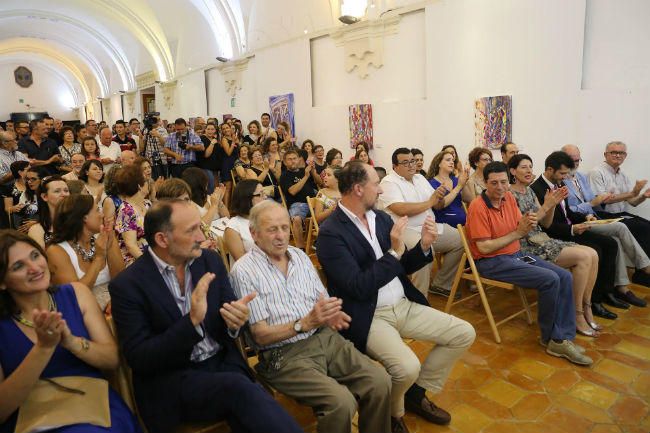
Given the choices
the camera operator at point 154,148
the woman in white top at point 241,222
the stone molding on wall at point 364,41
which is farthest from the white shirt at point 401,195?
the camera operator at point 154,148

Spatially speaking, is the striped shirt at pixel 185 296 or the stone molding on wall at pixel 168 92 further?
the stone molding on wall at pixel 168 92

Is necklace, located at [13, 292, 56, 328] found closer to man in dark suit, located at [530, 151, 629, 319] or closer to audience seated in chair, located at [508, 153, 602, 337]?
audience seated in chair, located at [508, 153, 602, 337]

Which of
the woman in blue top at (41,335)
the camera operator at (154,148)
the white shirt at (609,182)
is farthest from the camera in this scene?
the camera operator at (154,148)

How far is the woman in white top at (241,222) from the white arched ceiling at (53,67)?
84.2 feet

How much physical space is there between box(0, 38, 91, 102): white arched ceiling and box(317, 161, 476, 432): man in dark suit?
2405 cm

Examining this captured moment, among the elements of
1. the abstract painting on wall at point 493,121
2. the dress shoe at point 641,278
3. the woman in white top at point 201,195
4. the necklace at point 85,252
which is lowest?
the dress shoe at point 641,278

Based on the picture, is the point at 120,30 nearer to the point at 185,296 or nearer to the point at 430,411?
the point at 185,296

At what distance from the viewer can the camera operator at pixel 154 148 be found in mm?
7402

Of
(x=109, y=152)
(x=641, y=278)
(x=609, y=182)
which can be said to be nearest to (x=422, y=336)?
(x=641, y=278)

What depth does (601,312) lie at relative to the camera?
370 cm

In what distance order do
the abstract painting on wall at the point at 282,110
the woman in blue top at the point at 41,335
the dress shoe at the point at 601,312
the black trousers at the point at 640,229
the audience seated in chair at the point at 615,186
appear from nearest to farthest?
1. the woman in blue top at the point at 41,335
2. the dress shoe at the point at 601,312
3. the black trousers at the point at 640,229
4. the audience seated in chair at the point at 615,186
5. the abstract painting on wall at the point at 282,110

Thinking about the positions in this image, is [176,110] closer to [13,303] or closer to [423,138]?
[423,138]

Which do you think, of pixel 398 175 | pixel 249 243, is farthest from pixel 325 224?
pixel 398 175

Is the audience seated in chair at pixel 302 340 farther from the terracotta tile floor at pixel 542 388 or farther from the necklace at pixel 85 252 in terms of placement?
the necklace at pixel 85 252
